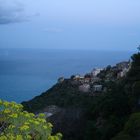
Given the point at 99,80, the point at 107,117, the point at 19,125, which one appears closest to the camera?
the point at 19,125

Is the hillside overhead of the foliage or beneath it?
beneath

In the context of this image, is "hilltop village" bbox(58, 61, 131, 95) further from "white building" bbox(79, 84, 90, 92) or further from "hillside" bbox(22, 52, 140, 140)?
"hillside" bbox(22, 52, 140, 140)

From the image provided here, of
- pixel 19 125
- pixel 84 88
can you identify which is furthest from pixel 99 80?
pixel 19 125

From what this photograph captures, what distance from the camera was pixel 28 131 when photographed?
23.7 ft

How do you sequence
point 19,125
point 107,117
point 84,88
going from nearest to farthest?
1. point 19,125
2. point 107,117
3. point 84,88

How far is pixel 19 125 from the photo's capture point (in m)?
7.31

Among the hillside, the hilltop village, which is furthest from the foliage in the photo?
the hilltop village

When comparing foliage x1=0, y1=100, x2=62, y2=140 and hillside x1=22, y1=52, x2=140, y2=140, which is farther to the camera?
hillside x1=22, y1=52, x2=140, y2=140

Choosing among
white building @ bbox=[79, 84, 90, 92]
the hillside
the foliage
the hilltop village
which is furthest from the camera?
white building @ bbox=[79, 84, 90, 92]

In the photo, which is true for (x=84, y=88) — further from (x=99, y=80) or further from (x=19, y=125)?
(x=19, y=125)

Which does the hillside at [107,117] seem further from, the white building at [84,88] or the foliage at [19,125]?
the white building at [84,88]

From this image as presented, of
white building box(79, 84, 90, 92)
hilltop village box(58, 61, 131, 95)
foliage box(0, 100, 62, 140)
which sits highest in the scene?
foliage box(0, 100, 62, 140)

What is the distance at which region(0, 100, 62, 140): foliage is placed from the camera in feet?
23.5

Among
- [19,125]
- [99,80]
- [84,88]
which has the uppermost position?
[19,125]
